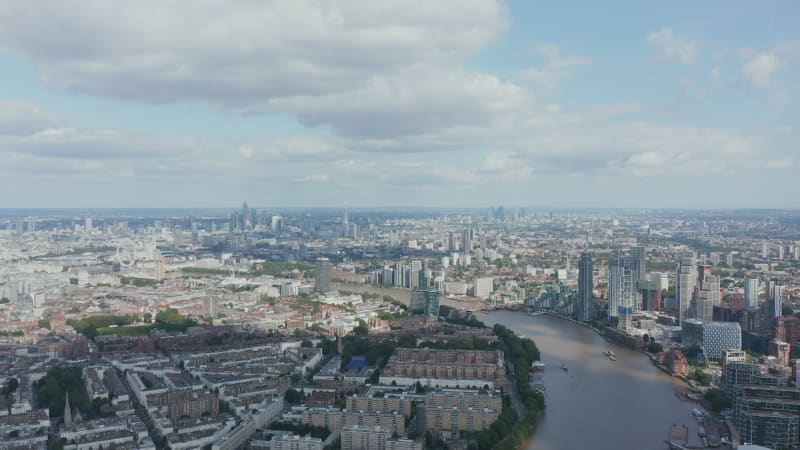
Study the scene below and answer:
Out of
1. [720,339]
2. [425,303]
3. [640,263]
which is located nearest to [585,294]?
[640,263]

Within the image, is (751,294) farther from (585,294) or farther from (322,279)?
(322,279)

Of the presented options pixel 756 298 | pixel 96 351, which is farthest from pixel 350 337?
pixel 756 298

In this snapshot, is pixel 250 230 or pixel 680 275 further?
pixel 250 230

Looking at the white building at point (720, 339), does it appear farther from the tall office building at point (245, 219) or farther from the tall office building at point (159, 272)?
the tall office building at point (245, 219)

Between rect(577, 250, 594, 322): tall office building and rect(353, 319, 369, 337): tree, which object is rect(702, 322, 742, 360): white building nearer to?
rect(577, 250, 594, 322): tall office building

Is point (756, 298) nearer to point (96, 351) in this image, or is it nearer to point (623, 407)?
point (623, 407)
